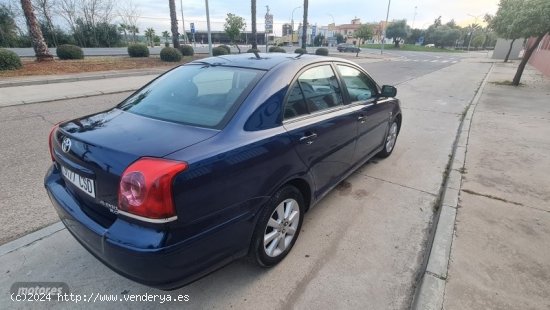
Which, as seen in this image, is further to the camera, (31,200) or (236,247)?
(31,200)

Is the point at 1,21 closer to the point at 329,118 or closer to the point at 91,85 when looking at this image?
the point at 91,85

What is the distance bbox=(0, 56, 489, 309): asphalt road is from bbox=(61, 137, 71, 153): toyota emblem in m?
0.98

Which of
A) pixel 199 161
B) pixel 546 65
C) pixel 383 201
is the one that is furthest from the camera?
pixel 546 65

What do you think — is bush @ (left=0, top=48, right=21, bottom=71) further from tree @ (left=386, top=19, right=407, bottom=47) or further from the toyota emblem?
tree @ (left=386, top=19, right=407, bottom=47)

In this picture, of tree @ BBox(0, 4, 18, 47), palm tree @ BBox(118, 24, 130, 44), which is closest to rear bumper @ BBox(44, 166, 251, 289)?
tree @ BBox(0, 4, 18, 47)

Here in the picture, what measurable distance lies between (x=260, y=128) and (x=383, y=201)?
214 cm

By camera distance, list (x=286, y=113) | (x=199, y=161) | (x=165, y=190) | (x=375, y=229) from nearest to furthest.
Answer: (x=165, y=190), (x=199, y=161), (x=286, y=113), (x=375, y=229)

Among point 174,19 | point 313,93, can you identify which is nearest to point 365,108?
point 313,93

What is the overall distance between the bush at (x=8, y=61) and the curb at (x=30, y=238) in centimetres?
1298

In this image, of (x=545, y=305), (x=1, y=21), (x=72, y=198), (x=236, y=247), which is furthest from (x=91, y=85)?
(x=1, y=21)

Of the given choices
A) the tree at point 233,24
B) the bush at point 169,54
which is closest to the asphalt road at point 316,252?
the bush at point 169,54

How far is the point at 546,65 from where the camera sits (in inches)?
824

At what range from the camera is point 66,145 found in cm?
209

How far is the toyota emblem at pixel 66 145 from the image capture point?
6.76 feet
